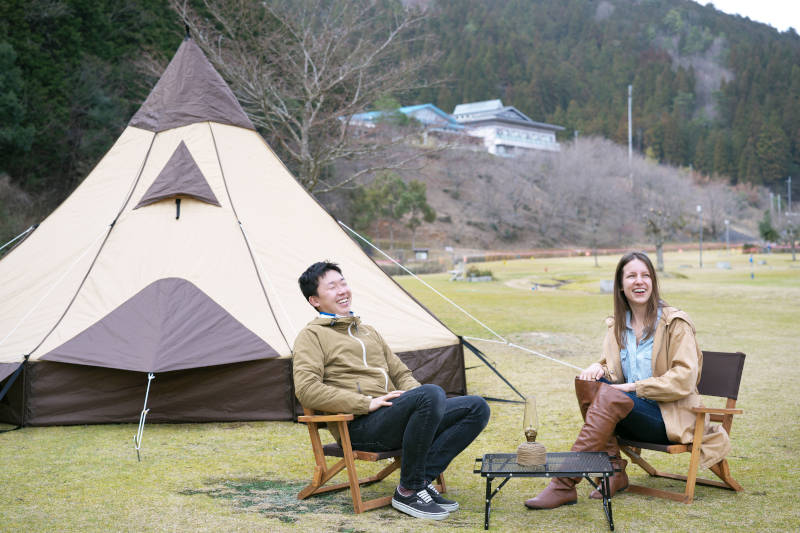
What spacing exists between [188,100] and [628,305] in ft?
16.1

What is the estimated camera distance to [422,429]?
3.51m

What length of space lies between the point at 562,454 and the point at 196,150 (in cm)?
466

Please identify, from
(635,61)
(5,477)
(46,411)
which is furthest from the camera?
(635,61)

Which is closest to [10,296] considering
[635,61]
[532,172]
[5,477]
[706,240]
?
[5,477]

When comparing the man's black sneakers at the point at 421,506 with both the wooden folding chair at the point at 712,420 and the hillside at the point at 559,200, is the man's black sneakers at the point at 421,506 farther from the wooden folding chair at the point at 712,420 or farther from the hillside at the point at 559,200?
the hillside at the point at 559,200

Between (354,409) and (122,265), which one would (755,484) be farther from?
(122,265)

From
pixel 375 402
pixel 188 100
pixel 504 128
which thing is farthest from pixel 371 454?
pixel 504 128

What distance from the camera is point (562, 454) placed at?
3631 mm

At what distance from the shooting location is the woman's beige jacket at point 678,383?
3.66 m

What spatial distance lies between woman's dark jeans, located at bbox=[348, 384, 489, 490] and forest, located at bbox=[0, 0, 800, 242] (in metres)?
15.5

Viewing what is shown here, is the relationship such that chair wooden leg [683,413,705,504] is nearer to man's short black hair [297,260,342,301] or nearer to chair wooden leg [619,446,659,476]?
chair wooden leg [619,446,659,476]

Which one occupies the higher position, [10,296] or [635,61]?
[635,61]

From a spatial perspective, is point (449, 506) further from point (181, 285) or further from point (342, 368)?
point (181, 285)

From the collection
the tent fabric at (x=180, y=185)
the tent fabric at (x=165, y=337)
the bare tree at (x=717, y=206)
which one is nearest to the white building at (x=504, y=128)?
the bare tree at (x=717, y=206)
